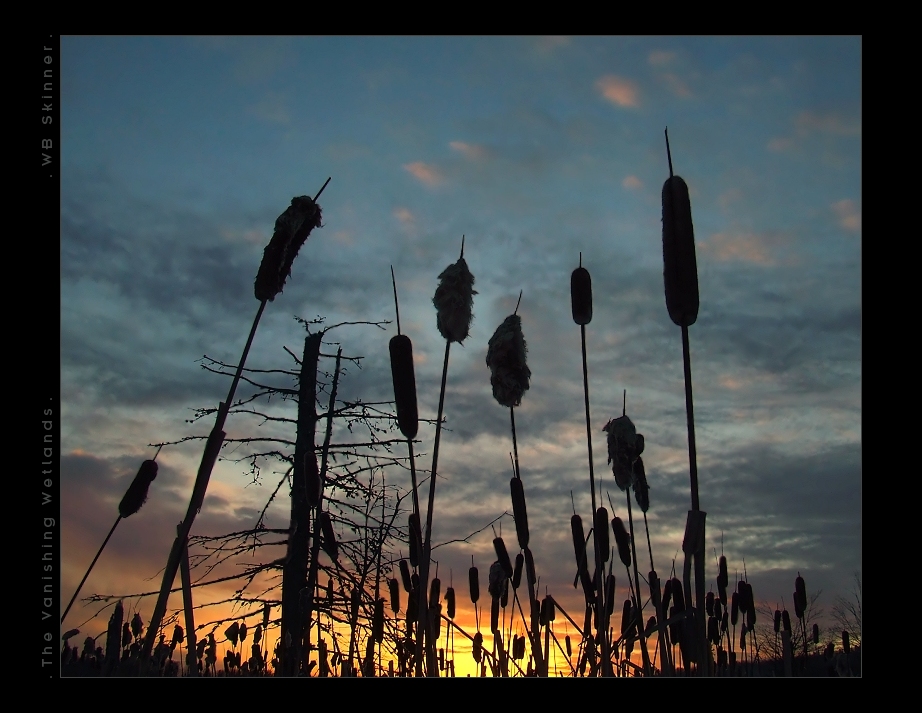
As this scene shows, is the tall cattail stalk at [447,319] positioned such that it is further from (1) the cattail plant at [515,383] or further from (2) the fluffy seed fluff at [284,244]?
(2) the fluffy seed fluff at [284,244]

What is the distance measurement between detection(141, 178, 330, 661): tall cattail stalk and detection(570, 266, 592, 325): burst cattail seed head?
1.79 metres

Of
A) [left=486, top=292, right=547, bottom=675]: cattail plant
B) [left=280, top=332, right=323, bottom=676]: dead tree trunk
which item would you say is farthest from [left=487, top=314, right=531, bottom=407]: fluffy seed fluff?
[left=280, top=332, right=323, bottom=676]: dead tree trunk

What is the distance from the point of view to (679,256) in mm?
3523

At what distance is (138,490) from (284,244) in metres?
1.76

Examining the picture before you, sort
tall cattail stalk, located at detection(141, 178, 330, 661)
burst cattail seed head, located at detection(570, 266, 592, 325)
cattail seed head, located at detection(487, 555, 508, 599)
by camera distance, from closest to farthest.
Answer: tall cattail stalk, located at detection(141, 178, 330, 661)
burst cattail seed head, located at detection(570, 266, 592, 325)
cattail seed head, located at detection(487, 555, 508, 599)

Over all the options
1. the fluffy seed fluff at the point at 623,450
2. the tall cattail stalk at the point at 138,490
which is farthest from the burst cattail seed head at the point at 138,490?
the fluffy seed fluff at the point at 623,450

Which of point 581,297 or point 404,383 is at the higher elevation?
point 581,297

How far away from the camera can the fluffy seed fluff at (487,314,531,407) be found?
5.43m

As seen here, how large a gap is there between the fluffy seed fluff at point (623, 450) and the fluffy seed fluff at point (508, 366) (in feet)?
2.43

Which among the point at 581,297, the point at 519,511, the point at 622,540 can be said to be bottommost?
the point at 622,540

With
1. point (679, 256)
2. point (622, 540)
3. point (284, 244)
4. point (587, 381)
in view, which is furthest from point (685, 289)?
point (622, 540)

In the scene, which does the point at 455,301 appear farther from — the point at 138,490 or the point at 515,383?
the point at 138,490

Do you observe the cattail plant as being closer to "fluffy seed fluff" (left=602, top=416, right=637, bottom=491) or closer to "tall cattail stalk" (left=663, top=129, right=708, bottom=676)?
"fluffy seed fluff" (left=602, top=416, right=637, bottom=491)
